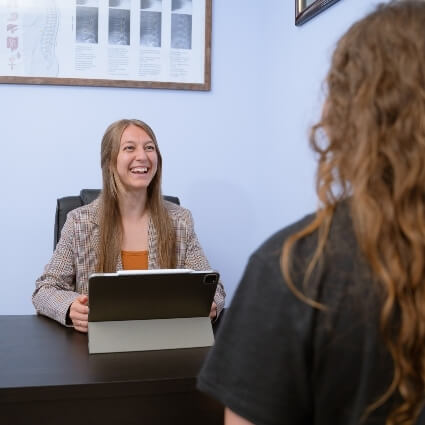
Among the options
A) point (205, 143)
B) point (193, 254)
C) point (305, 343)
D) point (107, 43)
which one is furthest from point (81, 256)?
point (305, 343)

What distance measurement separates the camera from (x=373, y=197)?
1.96 feet

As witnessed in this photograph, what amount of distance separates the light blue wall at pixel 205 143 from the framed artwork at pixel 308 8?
82 millimetres

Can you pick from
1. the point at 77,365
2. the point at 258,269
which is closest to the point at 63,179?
the point at 77,365

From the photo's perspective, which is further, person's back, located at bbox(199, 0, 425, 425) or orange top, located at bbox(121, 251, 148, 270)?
orange top, located at bbox(121, 251, 148, 270)

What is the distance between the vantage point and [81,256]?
6.35 feet

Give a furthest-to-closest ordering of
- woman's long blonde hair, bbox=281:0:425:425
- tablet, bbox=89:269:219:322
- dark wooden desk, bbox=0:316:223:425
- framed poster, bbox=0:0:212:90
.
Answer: framed poster, bbox=0:0:212:90
tablet, bbox=89:269:219:322
dark wooden desk, bbox=0:316:223:425
woman's long blonde hair, bbox=281:0:425:425

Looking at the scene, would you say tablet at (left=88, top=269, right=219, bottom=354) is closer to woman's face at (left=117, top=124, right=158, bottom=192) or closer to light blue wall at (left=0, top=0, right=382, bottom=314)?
woman's face at (left=117, top=124, right=158, bottom=192)

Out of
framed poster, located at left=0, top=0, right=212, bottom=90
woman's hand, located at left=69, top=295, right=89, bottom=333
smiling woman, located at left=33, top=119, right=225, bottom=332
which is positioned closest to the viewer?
woman's hand, located at left=69, top=295, right=89, bottom=333

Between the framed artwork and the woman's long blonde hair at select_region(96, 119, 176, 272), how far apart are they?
74 cm

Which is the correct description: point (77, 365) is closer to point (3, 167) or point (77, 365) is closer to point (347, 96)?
point (347, 96)

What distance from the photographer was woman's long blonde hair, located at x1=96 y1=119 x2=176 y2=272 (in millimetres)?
1968

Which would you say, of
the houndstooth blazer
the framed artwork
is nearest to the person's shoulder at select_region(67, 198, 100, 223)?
the houndstooth blazer

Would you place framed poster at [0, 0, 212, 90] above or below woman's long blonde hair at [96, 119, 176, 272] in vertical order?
above

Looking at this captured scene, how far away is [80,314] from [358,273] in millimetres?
1092
